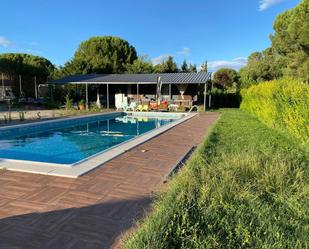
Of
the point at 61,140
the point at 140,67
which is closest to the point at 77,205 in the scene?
the point at 61,140

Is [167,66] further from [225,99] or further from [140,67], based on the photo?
[225,99]

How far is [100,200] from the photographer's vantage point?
4109 millimetres

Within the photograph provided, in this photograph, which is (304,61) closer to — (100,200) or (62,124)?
(62,124)

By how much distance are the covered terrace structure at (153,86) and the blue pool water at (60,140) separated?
7364 millimetres

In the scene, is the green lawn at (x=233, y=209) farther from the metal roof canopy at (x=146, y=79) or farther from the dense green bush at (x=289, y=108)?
the metal roof canopy at (x=146, y=79)

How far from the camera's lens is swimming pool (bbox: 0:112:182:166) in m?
8.86

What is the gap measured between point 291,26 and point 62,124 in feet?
61.7

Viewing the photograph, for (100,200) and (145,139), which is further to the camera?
(145,139)

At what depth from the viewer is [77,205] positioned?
12.9 ft

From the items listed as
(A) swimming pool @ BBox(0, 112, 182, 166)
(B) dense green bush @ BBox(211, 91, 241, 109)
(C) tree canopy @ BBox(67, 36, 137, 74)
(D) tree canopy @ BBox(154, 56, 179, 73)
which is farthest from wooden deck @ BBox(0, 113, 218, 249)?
(C) tree canopy @ BBox(67, 36, 137, 74)

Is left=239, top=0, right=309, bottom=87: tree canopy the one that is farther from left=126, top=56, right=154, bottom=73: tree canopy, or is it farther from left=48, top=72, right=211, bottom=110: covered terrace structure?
left=126, top=56, right=154, bottom=73: tree canopy

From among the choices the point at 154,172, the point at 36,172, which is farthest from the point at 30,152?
the point at 154,172

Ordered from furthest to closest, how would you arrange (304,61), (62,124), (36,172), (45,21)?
(45,21)
(304,61)
(62,124)
(36,172)

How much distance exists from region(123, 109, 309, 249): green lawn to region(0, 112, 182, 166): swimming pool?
3448 millimetres
